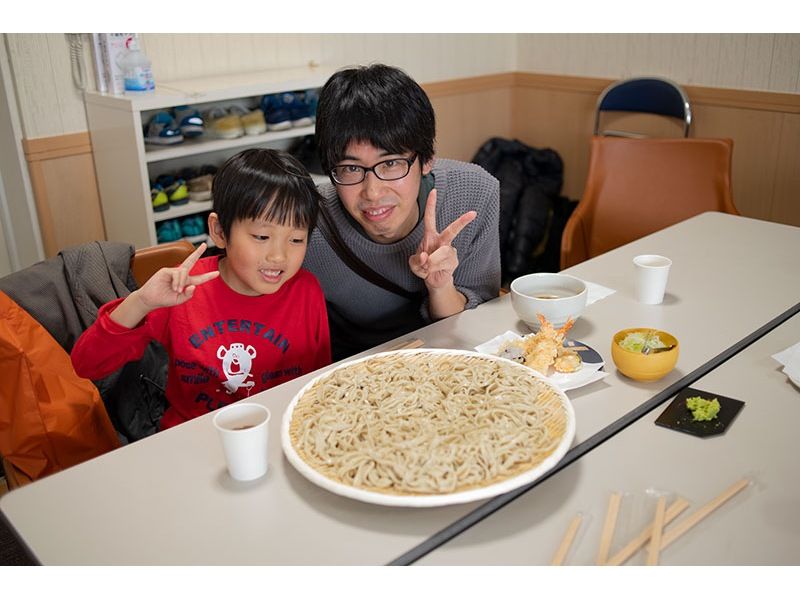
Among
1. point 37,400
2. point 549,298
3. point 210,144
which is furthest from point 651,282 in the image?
point 210,144

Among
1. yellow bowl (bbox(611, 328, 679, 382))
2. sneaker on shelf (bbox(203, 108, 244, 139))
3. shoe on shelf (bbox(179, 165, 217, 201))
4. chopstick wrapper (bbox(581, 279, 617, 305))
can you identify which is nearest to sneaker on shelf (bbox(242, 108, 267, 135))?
sneaker on shelf (bbox(203, 108, 244, 139))

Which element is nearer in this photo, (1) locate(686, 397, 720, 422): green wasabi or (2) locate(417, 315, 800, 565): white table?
(2) locate(417, 315, 800, 565): white table

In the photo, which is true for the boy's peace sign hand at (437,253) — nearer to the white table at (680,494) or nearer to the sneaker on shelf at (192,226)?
the white table at (680,494)

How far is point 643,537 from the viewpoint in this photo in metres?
1.00

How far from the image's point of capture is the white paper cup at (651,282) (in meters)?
1.64

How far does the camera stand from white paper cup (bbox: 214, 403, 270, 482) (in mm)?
1072

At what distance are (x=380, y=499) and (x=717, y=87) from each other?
3.04m

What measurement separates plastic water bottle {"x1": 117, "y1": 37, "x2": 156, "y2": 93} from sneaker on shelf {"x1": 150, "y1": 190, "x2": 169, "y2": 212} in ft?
1.16

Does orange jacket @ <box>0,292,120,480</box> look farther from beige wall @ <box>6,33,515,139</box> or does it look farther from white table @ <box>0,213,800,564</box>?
beige wall @ <box>6,33,515,139</box>

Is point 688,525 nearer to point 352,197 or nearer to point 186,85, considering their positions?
point 352,197

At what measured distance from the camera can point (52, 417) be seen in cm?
150

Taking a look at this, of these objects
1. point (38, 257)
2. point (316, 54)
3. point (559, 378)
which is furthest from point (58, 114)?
point (559, 378)

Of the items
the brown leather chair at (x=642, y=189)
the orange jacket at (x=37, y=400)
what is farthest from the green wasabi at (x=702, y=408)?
the brown leather chair at (x=642, y=189)

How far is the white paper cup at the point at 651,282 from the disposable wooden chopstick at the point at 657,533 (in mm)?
691
